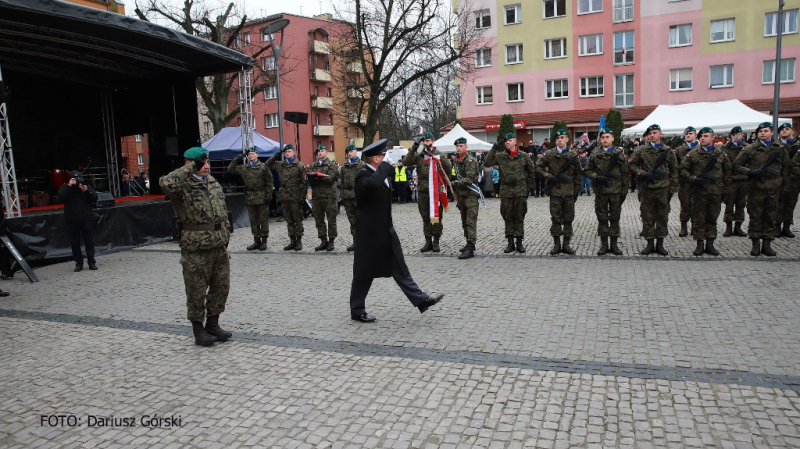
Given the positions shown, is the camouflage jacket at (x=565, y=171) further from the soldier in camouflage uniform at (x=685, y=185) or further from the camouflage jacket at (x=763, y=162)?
the camouflage jacket at (x=763, y=162)

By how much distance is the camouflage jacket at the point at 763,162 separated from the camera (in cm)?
915

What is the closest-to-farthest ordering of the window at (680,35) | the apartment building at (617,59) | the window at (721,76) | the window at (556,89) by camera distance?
the apartment building at (617,59) < the window at (721,76) < the window at (680,35) < the window at (556,89)

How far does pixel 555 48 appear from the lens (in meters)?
41.0

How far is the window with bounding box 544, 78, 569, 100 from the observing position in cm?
4090

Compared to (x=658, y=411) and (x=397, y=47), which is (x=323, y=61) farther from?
(x=658, y=411)

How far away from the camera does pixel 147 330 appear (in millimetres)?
6578

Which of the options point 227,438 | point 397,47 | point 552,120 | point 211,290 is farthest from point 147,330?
point 552,120

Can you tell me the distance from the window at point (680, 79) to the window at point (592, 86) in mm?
4402

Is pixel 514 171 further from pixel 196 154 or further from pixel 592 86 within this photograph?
pixel 592 86

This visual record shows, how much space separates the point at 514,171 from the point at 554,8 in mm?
34764

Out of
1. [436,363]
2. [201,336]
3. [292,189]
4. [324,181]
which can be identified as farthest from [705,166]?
[201,336]

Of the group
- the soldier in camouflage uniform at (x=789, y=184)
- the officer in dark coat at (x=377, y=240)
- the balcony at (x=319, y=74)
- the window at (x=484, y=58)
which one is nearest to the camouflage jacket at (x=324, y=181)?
the officer in dark coat at (x=377, y=240)

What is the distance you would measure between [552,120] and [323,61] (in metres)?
29.2

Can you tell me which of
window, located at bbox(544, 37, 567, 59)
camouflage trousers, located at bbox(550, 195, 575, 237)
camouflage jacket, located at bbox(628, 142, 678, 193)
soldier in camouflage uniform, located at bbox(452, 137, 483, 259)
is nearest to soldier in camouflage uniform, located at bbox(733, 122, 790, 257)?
camouflage jacket, located at bbox(628, 142, 678, 193)
